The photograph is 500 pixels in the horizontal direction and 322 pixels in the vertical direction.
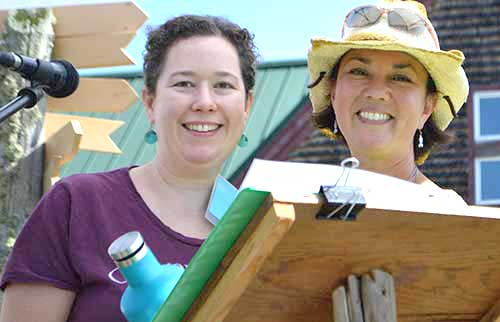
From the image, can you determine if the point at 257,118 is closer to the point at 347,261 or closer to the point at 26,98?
the point at 26,98

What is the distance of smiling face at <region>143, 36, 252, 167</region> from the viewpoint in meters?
3.15

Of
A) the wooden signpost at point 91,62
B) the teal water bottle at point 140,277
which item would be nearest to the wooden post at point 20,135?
the wooden signpost at point 91,62

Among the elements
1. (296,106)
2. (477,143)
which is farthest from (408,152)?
(296,106)

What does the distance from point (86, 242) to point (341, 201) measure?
0.88m

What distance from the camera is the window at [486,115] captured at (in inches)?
480

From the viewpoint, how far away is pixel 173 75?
3.20 m

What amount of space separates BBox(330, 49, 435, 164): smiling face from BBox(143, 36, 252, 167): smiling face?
0.32 meters

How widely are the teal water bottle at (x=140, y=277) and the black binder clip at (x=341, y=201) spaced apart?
0.42 m

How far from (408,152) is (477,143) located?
28.6ft

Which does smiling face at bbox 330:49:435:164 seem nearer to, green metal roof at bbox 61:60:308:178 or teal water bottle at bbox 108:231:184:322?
teal water bottle at bbox 108:231:184:322

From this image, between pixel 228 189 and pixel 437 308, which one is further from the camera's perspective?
pixel 228 189

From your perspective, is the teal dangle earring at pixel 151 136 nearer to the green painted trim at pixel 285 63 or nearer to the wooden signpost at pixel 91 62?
the wooden signpost at pixel 91 62

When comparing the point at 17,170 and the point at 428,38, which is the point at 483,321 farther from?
the point at 17,170

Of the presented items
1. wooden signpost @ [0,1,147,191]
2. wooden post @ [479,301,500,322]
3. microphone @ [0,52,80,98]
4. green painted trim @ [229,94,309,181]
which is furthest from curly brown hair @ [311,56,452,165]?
green painted trim @ [229,94,309,181]
